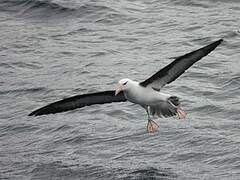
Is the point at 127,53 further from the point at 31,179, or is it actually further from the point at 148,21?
the point at 31,179

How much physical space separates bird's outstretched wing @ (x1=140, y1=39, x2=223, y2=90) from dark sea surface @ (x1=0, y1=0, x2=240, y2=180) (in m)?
1.46

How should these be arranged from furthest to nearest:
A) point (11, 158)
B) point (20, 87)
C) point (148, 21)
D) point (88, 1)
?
point (88, 1), point (148, 21), point (20, 87), point (11, 158)

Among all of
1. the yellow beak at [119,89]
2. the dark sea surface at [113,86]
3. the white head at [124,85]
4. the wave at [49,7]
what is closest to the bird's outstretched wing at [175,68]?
the white head at [124,85]

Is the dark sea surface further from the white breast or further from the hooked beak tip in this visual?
the hooked beak tip

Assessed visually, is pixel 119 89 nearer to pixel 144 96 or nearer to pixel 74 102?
pixel 144 96

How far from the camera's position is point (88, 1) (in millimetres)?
25766

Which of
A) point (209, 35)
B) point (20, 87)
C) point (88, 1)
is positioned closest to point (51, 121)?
point (20, 87)

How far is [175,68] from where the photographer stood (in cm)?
1421

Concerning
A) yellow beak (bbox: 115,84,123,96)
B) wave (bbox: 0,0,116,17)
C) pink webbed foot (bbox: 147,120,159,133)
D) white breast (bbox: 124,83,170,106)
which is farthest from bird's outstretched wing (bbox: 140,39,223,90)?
wave (bbox: 0,0,116,17)

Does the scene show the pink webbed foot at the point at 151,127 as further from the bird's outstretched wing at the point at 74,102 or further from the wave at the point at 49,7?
the wave at the point at 49,7

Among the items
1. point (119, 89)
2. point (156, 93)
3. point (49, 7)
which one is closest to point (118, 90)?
point (119, 89)

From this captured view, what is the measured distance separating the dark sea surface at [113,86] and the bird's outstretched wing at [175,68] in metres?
1.46

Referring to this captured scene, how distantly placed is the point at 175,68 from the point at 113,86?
505cm

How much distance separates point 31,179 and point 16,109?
158 inches
